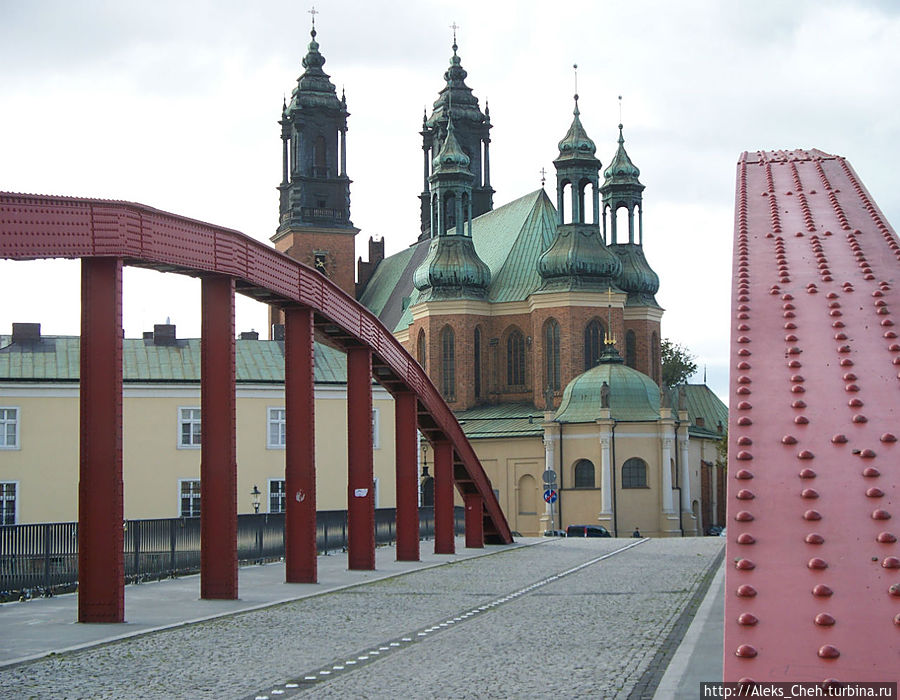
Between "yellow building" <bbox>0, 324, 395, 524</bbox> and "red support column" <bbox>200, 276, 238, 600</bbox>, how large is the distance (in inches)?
887

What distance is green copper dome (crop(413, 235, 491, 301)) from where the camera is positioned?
71688 mm

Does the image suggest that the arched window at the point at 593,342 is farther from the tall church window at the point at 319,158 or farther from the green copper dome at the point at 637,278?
the tall church window at the point at 319,158

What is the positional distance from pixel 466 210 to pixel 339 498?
32333mm

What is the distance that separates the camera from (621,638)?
1181cm

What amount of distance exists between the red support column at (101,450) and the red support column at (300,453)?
5.18 meters

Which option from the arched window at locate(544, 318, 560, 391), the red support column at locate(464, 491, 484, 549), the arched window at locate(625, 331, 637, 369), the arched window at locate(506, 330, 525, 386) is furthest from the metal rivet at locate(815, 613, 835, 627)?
the arched window at locate(625, 331, 637, 369)

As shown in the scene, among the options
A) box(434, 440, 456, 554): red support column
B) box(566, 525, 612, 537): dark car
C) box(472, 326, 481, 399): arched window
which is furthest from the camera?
box(472, 326, 481, 399): arched window

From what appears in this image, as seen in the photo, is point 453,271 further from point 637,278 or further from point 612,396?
point 612,396

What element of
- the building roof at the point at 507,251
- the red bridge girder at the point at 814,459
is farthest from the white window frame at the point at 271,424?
the red bridge girder at the point at 814,459

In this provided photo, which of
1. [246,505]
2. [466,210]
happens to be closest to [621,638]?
[246,505]

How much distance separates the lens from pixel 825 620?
3.95 m

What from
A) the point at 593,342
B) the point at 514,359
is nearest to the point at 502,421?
the point at 514,359

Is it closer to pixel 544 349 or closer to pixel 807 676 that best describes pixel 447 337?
pixel 544 349

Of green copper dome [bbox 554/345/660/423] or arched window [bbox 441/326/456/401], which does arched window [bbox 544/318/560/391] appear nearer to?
green copper dome [bbox 554/345/660/423]
